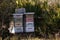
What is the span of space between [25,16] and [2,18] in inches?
24.6

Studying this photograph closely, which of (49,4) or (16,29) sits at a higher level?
(49,4)

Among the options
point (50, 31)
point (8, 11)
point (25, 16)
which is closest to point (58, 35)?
point (50, 31)

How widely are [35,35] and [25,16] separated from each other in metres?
0.52

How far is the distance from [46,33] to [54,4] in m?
0.95

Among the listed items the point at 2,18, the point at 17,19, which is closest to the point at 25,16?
the point at 17,19

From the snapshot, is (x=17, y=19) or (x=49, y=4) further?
(x=49, y=4)

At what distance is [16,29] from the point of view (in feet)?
20.2

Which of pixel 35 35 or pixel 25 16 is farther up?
pixel 25 16

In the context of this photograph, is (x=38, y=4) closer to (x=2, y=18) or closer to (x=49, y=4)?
(x=49, y=4)

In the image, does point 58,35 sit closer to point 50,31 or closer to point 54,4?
point 50,31

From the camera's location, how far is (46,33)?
6.23 meters

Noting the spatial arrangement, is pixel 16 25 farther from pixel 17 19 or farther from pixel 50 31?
pixel 50 31

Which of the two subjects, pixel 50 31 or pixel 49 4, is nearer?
pixel 50 31

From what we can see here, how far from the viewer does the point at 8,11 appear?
21.4 feet
